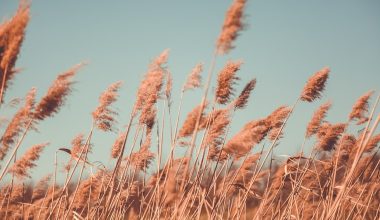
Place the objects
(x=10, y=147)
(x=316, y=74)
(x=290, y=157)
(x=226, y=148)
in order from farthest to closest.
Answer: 1. (x=290, y=157)
2. (x=316, y=74)
3. (x=10, y=147)
4. (x=226, y=148)

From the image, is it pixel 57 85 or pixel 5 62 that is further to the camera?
pixel 57 85

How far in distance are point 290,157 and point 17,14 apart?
12.1 feet

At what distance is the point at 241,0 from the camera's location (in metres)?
2.57

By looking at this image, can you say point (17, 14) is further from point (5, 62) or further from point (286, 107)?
point (286, 107)

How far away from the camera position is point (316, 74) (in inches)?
169

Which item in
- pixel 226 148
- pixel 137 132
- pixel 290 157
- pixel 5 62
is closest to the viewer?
pixel 5 62

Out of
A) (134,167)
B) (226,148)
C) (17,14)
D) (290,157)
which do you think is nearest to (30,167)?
(134,167)

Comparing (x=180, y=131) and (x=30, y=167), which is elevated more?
(x=180, y=131)

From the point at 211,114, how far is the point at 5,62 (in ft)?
6.95

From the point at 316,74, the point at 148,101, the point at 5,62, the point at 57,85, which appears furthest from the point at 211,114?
the point at 5,62

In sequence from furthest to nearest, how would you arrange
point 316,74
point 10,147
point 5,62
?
point 316,74, point 10,147, point 5,62

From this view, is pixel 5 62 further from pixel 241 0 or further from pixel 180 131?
pixel 180 131

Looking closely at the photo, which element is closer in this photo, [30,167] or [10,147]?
[10,147]

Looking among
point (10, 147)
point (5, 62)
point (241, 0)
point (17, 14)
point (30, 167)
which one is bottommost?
point (30, 167)
